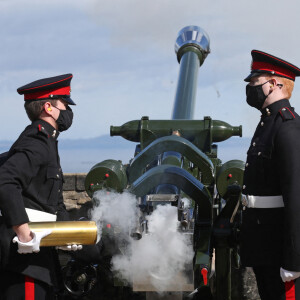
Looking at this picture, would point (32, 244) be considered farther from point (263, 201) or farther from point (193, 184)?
point (193, 184)

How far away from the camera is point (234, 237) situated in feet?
19.0

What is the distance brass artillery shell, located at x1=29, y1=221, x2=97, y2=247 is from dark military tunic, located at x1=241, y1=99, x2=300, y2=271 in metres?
0.99

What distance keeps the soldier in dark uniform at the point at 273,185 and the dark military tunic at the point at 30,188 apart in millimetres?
1210

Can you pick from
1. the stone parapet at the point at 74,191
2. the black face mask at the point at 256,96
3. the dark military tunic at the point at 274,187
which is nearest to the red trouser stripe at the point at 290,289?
the dark military tunic at the point at 274,187

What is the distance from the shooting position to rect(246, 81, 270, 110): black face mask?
443 centimetres

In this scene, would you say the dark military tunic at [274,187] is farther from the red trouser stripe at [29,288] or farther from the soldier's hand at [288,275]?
the red trouser stripe at [29,288]

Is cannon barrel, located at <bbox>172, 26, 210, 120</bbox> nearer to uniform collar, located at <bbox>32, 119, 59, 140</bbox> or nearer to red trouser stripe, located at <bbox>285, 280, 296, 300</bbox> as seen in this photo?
uniform collar, located at <bbox>32, 119, 59, 140</bbox>

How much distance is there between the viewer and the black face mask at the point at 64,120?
4.43m

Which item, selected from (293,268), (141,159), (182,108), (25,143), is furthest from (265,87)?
(182,108)

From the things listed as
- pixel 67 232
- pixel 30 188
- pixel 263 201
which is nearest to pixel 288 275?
pixel 263 201

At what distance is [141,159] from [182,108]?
7.31 feet

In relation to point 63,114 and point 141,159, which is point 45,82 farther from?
point 141,159

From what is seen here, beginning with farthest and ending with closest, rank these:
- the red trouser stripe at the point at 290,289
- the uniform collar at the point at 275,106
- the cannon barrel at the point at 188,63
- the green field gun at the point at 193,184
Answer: the cannon barrel at the point at 188,63
the green field gun at the point at 193,184
the uniform collar at the point at 275,106
the red trouser stripe at the point at 290,289

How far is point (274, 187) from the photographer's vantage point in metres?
4.30
